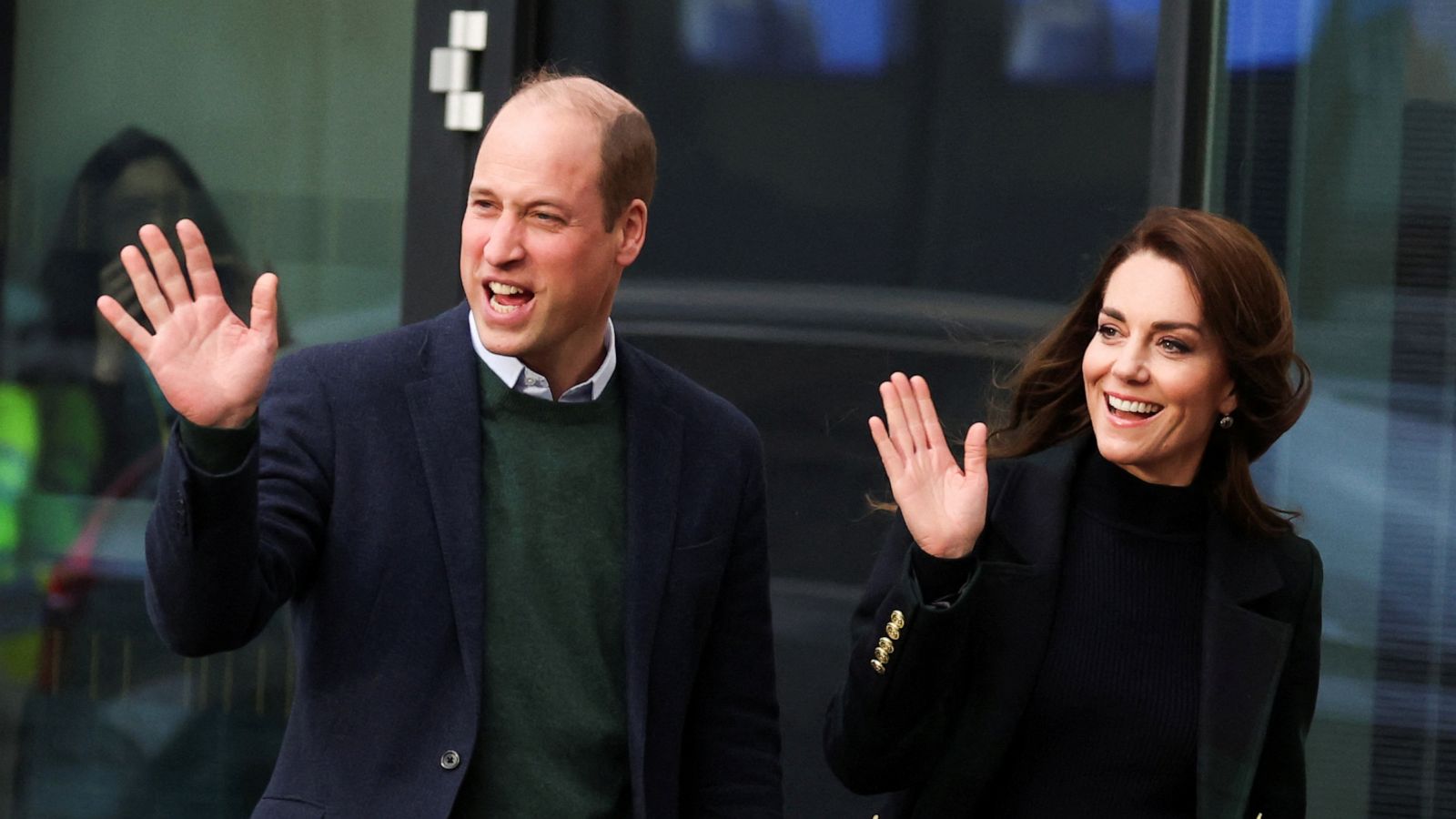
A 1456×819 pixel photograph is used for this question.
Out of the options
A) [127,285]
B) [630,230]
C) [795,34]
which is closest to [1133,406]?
[630,230]

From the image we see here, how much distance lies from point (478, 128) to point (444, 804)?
2.32 meters

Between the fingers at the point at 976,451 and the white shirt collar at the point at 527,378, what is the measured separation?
601 millimetres

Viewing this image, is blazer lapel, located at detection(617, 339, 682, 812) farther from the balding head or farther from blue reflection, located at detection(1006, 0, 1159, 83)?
blue reflection, located at detection(1006, 0, 1159, 83)

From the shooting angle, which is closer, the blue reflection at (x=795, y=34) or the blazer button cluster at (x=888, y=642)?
the blazer button cluster at (x=888, y=642)

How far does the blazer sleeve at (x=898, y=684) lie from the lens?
9.88 feet

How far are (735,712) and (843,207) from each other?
5.93 ft

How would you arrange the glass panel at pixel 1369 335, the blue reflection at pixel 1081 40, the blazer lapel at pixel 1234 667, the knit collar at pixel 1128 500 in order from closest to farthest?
the blazer lapel at pixel 1234 667
the knit collar at pixel 1128 500
the glass panel at pixel 1369 335
the blue reflection at pixel 1081 40

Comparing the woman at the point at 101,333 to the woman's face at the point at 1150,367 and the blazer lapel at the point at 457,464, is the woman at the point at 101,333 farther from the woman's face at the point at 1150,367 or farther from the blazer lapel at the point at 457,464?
the woman's face at the point at 1150,367

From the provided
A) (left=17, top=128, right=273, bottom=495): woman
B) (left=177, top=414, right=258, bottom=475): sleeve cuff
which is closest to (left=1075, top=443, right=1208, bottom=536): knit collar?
(left=177, top=414, right=258, bottom=475): sleeve cuff

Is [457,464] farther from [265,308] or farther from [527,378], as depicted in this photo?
[265,308]

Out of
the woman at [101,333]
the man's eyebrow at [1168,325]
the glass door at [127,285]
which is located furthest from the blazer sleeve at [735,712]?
the woman at [101,333]

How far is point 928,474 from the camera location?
3092 mm

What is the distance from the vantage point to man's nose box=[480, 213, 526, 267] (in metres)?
2.92

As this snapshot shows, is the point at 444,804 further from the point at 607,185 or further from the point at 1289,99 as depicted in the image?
the point at 1289,99
